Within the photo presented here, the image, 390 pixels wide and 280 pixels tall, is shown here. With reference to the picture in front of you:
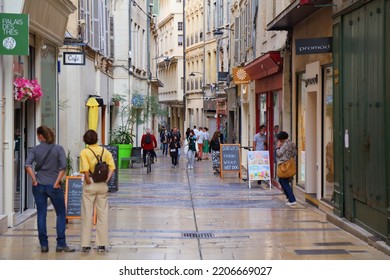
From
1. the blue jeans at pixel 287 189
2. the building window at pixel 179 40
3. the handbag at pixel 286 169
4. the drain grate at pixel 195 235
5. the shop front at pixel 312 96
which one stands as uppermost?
the building window at pixel 179 40

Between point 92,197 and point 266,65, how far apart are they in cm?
1391

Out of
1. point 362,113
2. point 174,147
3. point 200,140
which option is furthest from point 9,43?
point 200,140

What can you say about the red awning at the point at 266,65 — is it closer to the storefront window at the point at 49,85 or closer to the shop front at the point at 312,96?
the shop front at the point at 312,96

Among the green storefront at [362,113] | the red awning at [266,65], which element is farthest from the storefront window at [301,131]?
the green storefront at [362,113]

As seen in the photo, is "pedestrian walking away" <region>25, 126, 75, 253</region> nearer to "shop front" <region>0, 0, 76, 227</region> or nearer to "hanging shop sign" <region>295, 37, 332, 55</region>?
"shop front" <region>0, 0, 76, 227</region>

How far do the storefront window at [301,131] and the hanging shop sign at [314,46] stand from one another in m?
4.11

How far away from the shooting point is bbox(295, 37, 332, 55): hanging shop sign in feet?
49.8

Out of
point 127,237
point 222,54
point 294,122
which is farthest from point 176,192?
point 222,54

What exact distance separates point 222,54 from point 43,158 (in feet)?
129

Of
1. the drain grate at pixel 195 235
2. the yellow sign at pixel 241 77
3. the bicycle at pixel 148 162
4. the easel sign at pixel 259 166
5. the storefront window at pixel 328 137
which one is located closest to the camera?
the drain grate at pixel 195 235

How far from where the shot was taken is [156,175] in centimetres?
2939

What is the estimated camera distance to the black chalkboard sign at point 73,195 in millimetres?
13641

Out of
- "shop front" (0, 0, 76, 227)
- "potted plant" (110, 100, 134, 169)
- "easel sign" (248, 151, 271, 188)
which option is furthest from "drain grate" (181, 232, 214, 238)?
"potted plant" (110, 100, 134, 169)

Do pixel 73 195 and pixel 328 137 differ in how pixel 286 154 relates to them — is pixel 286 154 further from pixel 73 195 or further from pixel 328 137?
pixel 73 195
